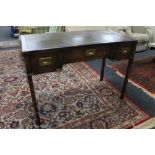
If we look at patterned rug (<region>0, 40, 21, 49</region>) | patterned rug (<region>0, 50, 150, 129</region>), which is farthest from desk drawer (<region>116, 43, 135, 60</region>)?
patterned rug (<region>0, 40, 21, 49</region>)

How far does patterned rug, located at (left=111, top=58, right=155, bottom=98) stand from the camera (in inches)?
84.7

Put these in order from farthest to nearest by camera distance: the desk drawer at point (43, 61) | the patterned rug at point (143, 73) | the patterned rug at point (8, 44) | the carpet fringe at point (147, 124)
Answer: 1. the patterned rug at point (8, 44)
2. the patterned rug at point (143, 73)
3. the carpet fringe at point (147, 124)
4. the desk drawer at point (43, 61)

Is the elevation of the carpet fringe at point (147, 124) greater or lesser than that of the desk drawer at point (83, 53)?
lesser

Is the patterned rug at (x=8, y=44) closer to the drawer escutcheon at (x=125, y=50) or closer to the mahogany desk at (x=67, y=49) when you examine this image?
the mahogany desk at (x=67, y=49)

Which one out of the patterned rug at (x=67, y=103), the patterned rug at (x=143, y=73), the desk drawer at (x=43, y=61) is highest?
the desk drawer at (x=43, y=61)

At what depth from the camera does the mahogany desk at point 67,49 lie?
4.11 ft

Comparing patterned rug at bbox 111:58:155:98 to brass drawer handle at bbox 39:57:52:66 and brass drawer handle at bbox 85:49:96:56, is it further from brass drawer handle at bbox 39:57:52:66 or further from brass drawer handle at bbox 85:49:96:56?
brass drawer handle at bbox 39:57:52:66

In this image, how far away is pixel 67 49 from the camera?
1.32 meters

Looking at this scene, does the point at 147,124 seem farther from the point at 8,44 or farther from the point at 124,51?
the point at 8,44

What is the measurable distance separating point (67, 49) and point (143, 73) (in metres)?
1.62

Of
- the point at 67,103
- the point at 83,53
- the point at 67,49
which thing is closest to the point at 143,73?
the point at 67,103

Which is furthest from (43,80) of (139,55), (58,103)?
(139,55)

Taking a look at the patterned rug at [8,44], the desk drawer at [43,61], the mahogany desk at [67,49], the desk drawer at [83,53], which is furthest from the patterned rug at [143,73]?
the patterned rug at [8,44]

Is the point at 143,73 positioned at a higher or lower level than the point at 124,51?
lower
